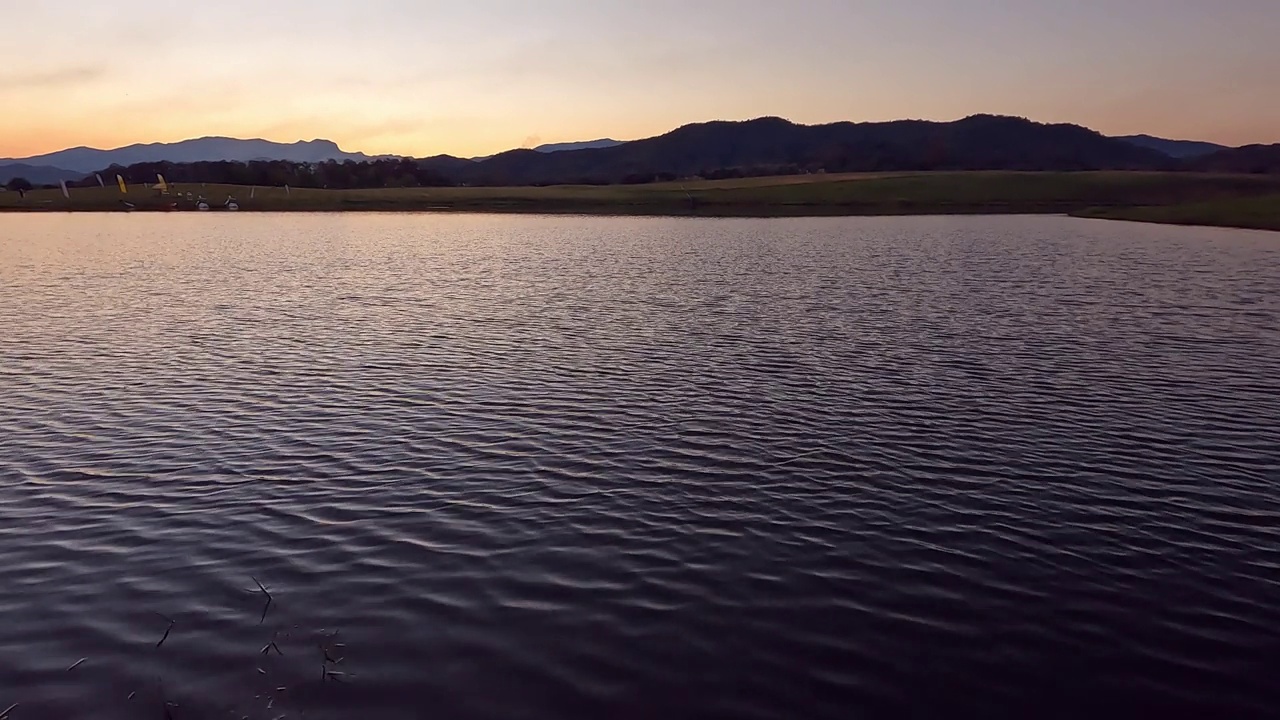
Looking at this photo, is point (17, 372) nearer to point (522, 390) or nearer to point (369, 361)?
point (369, 361)

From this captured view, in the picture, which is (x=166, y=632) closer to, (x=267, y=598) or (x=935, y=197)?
(x=267, y=598)

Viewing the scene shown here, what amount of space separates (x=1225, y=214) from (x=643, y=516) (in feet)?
391

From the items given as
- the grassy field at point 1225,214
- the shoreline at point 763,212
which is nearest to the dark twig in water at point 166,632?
the grassy field at point 1225,214

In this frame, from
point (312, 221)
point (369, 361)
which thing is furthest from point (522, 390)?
point (312, 221)

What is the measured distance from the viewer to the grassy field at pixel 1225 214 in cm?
10106

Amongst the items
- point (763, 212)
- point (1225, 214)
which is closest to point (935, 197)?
point (763, 212)

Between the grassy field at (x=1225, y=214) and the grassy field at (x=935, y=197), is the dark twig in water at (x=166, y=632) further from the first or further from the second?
the grassy field at (x=935, y=197)

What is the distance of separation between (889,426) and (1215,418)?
10.2 meters

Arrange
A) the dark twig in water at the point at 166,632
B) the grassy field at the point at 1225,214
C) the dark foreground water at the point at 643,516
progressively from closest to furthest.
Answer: the dark foreground water at the point at 643,516 < the dark twig in water at the point at 166,632 < the grassy field at the point at 1225,214

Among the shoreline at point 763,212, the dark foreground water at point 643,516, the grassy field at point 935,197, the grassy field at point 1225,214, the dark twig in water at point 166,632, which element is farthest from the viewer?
the grassy field at point 935,197

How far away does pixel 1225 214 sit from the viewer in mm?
108000

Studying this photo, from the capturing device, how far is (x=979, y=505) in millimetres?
18891

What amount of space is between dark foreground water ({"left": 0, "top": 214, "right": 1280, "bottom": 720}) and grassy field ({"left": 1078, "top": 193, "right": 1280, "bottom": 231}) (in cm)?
7413

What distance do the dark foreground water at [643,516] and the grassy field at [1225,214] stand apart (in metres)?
74.1
